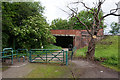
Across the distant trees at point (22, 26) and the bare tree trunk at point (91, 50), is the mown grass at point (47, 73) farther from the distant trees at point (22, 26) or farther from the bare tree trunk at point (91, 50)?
the distant trees at point (22, 26)

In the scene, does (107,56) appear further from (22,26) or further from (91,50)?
(22,26)

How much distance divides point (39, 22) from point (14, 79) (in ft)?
22.0

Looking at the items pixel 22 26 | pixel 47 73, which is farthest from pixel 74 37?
pixel 47 73

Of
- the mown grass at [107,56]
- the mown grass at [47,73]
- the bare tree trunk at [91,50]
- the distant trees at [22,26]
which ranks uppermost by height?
the distant trees at [22,26]

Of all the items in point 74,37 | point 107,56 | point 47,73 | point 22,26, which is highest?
point 22,26

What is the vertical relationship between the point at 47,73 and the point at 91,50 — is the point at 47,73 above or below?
below

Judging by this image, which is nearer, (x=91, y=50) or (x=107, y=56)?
(x=91, y=50)

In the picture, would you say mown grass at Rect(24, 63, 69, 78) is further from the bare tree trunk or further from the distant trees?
the distant trees

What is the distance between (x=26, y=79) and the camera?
3584mm

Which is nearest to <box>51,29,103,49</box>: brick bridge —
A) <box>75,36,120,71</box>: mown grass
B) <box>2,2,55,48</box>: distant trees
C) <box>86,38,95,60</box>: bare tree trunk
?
<box>75,36,120,71</box>: mown grass

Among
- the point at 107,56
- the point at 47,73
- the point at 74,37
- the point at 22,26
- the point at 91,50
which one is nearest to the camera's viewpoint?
the point at 47,73

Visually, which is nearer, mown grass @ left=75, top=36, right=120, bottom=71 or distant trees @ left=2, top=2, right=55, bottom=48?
mown grass @ left=75, top=36, right=120, bottom=71

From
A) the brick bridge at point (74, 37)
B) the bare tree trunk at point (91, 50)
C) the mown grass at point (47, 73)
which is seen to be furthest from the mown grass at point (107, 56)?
the mown grass at point (47, 73)

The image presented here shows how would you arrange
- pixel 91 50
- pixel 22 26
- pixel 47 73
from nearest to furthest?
pixel 47 73 < pixel 91 50 < pixel 22 26
